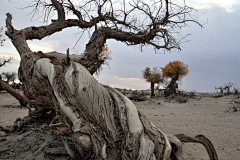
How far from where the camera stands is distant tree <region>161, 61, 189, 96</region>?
59.5 ft

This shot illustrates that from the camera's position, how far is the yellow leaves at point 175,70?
18125 mm

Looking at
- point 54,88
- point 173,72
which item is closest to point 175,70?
point 173,72

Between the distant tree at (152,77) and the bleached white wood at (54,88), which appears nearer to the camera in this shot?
the bleached white wood at (54,88)

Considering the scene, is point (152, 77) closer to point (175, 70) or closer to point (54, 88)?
point (175, 70)

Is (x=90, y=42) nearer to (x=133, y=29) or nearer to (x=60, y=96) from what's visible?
(x=133, y=29)

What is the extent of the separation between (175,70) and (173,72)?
32 centimetres

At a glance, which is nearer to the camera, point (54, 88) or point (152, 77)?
point (54, 88)

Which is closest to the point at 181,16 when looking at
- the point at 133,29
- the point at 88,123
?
the point at 133,29

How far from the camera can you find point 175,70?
59.7 feet

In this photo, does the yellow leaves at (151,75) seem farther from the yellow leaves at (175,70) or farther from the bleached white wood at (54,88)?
the bleached white wood at (54,88)

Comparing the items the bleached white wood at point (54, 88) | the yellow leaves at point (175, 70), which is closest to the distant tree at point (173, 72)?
the yellow leaves at point (175, 70)

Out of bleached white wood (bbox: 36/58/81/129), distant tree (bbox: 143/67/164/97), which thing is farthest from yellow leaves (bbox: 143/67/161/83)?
bleached white wood (bbox: 36/58/81/129)

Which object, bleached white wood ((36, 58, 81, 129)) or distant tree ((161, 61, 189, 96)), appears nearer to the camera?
bleached white wood ((36, 58, 81, 129))

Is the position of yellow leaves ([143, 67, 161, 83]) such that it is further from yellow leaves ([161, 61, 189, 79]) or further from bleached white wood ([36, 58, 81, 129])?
bleached white wood ([36, 58, 81, 129])
